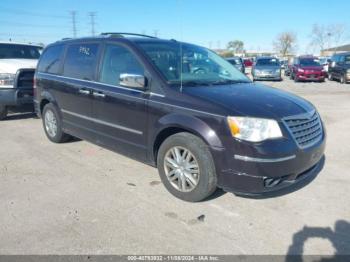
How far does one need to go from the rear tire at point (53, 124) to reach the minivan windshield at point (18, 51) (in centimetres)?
397

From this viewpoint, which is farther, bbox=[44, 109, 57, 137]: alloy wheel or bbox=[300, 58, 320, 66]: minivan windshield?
bbox=[300, 58, 320, 66]: minivan windshield

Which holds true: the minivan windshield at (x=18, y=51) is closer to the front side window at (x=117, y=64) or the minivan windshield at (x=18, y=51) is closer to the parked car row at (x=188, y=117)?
the parked car row at (x=188, y=117)

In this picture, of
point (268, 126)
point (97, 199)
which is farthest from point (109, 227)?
point (268, 126)

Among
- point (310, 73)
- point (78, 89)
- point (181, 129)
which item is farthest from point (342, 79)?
point (181, 129)

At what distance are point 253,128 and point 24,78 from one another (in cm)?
673

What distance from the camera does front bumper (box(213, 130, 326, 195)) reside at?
3291 mm

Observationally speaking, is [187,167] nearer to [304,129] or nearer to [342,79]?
[304,129]

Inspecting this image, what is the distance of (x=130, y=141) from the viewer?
4426 millimetres

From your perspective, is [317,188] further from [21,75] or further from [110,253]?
[21,75]

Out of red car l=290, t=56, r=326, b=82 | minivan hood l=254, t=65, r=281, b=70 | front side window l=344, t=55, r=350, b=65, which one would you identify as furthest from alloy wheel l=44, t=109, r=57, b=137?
front side window l=344, t=55, r=350, b=65

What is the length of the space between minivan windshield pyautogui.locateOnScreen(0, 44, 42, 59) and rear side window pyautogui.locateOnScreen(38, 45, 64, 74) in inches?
141

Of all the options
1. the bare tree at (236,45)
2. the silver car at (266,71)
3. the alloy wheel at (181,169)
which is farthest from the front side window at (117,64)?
the bare tree at (236,45)

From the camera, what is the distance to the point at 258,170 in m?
3.29

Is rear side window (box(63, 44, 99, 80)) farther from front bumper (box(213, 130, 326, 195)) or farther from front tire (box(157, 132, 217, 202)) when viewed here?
front bumper (box(213, 130, 326, 195))
